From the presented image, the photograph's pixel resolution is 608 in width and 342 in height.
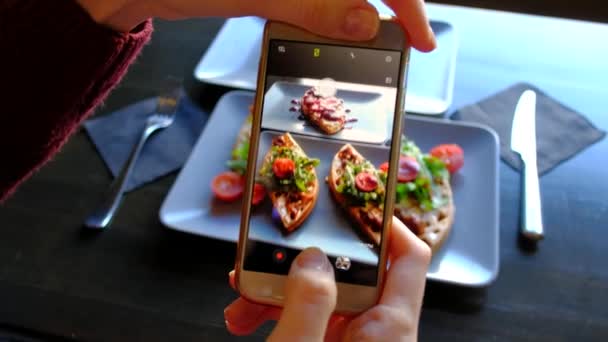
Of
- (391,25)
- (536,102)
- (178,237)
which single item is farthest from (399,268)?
(536,102)

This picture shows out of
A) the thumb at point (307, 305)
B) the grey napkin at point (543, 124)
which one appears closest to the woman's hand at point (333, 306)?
the thumb at point (307, 305)

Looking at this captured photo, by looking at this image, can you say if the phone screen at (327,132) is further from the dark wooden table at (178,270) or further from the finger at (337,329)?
the dark wooden table at (178,270)

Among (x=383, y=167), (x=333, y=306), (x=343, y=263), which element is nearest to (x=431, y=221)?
(x=383, y=167)

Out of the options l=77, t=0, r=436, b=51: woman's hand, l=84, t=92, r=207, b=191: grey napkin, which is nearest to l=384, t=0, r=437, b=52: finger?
l=77, t=0, r=436, b=51: woman's hand

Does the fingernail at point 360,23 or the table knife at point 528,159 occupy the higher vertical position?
the fingernail at point 360,23

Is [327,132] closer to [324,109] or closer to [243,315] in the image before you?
[324,109]

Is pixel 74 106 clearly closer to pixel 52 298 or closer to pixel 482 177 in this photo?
pixel 52 298
